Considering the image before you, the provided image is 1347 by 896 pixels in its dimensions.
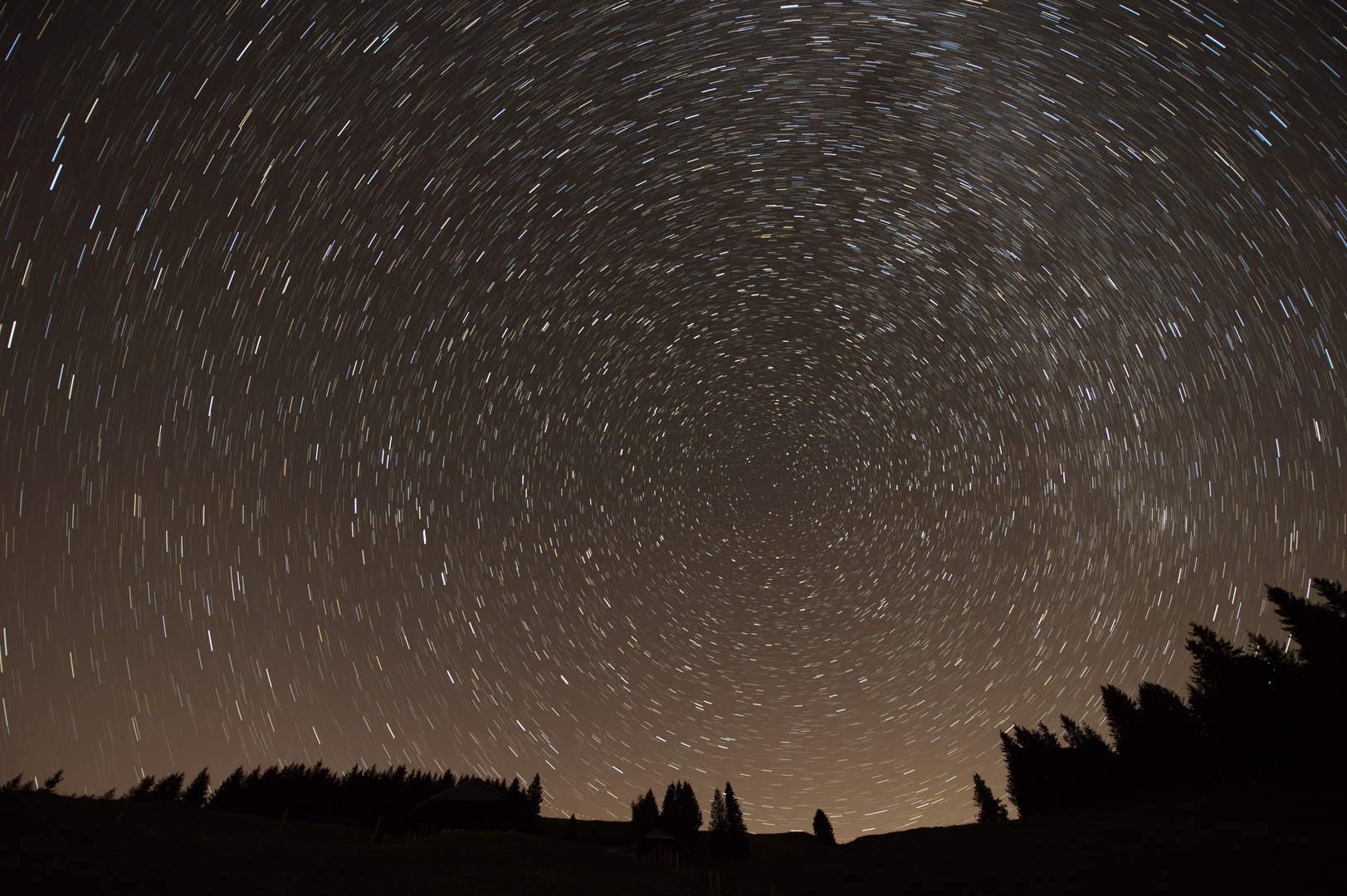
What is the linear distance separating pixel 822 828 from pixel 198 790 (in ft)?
229

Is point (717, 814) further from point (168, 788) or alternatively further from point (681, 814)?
point (168, 788)

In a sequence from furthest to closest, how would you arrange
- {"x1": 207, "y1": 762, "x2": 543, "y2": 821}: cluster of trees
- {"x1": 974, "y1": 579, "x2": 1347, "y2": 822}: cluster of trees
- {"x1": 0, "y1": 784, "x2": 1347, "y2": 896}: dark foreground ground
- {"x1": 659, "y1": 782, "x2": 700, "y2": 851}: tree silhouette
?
{"x1": 659, "y1": 782, "x2": 700, "y2": 851}: tree silhouette → {"x1": 207, "y1": 762, "x2": 543, "y2": 821}: cluster of trees → {"x1": 974, "y1": 579, "x2": 1347, "y2": 822}: cluster of trees → {"x1": 0, "y1": 784, "x2": 1347, "y2": 896}: dark foreground ground

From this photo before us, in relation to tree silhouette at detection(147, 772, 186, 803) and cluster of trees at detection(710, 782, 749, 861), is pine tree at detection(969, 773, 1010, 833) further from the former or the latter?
tree silhouette at detection(147, 772, 186, 803)

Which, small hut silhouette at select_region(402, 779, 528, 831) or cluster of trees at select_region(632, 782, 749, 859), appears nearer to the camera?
small hut silhouette at select_region(402, 779, 528, 831)

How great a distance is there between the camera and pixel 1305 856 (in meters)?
18.8

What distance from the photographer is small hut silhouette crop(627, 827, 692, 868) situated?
1608 inches

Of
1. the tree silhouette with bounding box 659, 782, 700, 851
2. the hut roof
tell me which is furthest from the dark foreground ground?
the tree silhouette with bounding box 659, 782, 700, 851

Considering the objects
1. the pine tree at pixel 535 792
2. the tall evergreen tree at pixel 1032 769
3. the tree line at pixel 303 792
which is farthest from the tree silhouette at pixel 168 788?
the tall evergreen tree at pixel 1032 769

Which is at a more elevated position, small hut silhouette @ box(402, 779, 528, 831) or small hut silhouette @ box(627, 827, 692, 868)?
small hut silhouette @ box(402, 779, 528, 831)

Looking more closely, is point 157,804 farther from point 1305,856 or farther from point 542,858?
point 1305,856

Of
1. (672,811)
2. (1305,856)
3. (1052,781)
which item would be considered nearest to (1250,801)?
(1305,856)

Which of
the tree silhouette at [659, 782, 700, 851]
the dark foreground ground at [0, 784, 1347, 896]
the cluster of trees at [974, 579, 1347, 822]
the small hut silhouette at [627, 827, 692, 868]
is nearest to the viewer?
the dark foreground ground at [0, 784, 1347, 896]

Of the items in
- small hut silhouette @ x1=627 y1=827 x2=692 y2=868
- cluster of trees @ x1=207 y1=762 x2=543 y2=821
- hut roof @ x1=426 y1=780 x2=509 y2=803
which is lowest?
small hut silhouette @ x1=627 y1=827 x2=692 y2=868

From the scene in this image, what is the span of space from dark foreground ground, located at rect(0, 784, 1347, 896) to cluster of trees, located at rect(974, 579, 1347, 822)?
6720 mm
